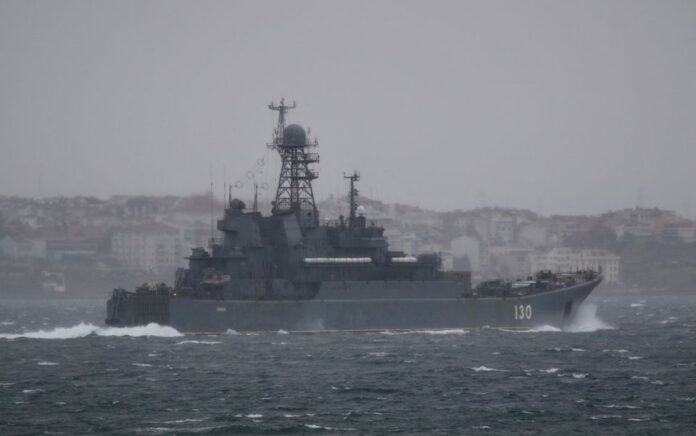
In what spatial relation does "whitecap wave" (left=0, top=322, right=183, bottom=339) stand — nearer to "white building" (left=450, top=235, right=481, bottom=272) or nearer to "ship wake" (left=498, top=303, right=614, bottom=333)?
"ship wake" (left=498, top=303, right=614, bottom=333)

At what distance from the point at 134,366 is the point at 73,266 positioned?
128530 mm

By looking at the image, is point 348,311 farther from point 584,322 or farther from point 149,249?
point 149,249

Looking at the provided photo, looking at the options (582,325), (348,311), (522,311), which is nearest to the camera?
(348,311)

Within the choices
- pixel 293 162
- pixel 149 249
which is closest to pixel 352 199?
pixel 293 162

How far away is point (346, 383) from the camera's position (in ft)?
159

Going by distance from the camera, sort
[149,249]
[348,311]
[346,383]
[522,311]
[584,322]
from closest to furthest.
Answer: [346,383], [348,311], [522,311], [584,322], [149,249]

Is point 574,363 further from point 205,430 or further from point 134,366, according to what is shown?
point 205,430

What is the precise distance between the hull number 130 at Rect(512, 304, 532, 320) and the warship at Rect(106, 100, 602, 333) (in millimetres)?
57

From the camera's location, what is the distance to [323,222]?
241 feet

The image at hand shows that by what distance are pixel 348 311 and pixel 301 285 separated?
293cm

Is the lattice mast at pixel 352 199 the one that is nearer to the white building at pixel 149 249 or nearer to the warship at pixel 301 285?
the warship at pixel 301 285

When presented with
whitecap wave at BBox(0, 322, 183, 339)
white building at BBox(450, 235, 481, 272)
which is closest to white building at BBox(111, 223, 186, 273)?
white building at BBox(450, 235, 481, 272)

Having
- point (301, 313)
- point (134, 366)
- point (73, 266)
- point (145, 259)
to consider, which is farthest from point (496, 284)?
point (73, 266)

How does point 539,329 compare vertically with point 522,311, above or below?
below
